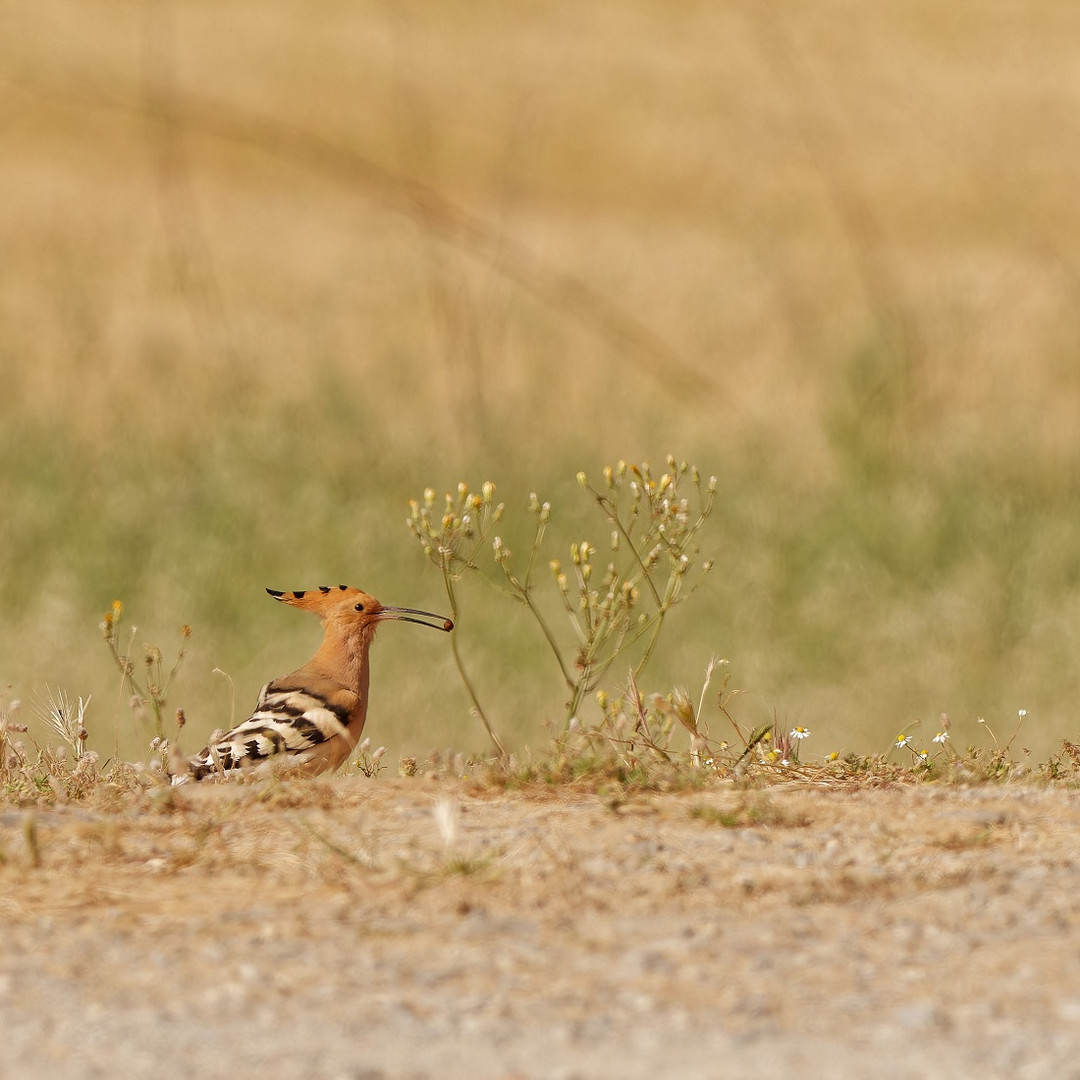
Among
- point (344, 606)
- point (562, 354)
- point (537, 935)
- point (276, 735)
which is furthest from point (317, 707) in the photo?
point (562, 354)

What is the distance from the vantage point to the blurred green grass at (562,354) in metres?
10.5

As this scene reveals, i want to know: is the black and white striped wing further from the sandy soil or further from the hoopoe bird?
the sandy soil

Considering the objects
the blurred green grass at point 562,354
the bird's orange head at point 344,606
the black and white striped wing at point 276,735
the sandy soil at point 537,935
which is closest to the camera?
the sandy soil at point 537,935

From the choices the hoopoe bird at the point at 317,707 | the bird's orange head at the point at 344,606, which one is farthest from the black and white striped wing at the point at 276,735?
the bird's orange head at the point at 344,606

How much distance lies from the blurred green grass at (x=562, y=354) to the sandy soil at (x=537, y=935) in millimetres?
3484

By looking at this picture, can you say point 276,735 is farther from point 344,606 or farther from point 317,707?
point 344,606

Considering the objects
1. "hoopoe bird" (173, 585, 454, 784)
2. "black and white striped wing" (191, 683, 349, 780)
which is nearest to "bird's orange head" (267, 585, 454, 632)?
"hoopoe bird" (173, 585, 454, 784)

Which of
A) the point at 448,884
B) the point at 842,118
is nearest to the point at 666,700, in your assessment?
the point at 448,884

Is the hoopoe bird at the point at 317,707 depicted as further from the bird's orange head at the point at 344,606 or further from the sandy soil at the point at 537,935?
the sandy soil at the point at 537,935

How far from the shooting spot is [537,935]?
3.80 meters

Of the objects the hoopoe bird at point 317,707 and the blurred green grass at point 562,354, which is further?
the blurred green grass at point 562,354

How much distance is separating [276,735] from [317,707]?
0.18 metres

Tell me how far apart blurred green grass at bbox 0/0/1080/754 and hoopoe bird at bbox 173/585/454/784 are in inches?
84.8

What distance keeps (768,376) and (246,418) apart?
12.6 feet
